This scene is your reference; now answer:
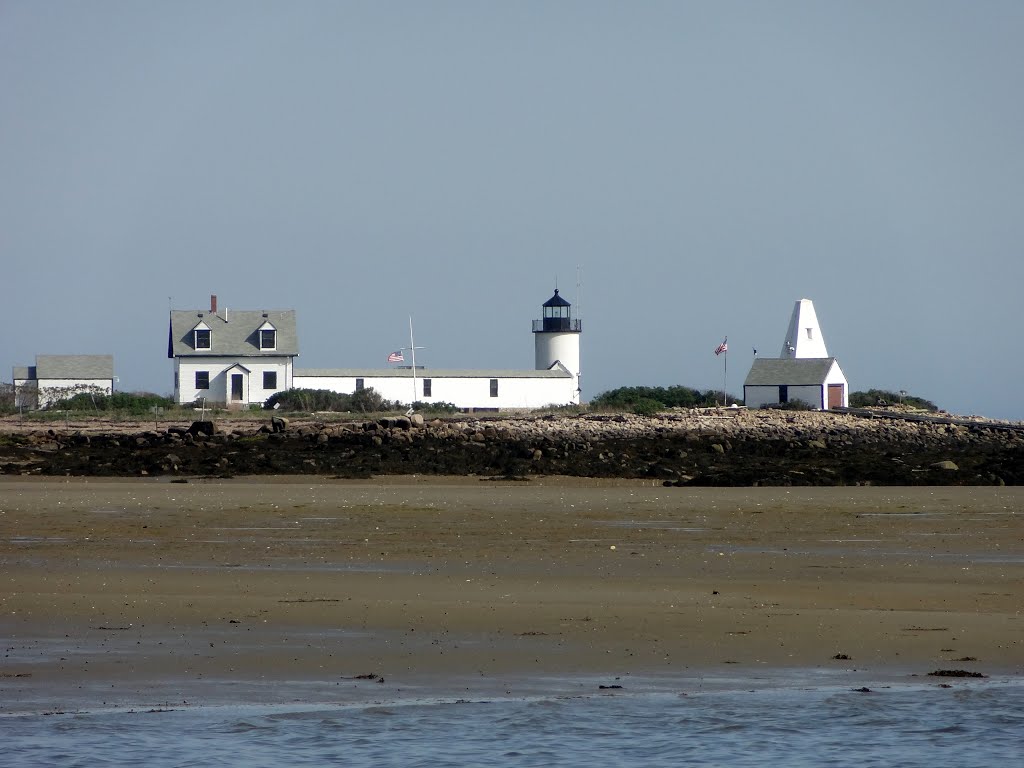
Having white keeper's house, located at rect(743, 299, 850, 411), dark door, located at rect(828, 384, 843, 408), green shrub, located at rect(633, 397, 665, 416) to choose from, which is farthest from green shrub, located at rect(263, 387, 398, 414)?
dark door, located at rect(828, 384, 843, 408)

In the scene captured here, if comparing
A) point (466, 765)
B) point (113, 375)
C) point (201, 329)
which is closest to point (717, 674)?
A: point (466, 765)

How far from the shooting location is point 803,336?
216 feet

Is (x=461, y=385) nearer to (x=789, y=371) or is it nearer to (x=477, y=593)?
(x=789, y=371)

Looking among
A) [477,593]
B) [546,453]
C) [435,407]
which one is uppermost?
[435,407]

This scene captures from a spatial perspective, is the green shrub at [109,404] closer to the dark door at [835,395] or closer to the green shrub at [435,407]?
the green shrub at [435,407]

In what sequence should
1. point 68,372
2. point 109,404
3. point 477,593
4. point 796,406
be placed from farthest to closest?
point 68,372
point 109,404
point 796,406
point 477,593

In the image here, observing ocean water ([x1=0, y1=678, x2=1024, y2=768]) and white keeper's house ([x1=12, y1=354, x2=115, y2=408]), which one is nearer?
ocean water ([x1=0, y1=678, x2=1024, y2=768])

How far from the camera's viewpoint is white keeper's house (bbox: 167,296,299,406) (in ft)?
203

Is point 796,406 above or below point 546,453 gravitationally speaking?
above

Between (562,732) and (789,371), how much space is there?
5212 centimetres

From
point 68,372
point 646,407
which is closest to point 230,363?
point 68,372

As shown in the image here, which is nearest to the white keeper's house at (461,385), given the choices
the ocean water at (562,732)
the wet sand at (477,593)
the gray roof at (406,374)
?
the gray roof at (406,374)

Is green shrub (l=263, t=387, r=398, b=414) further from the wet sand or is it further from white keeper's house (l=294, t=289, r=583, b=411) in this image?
the wet sand

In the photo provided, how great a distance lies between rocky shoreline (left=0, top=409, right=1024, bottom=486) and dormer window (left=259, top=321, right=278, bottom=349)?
19.5 m
